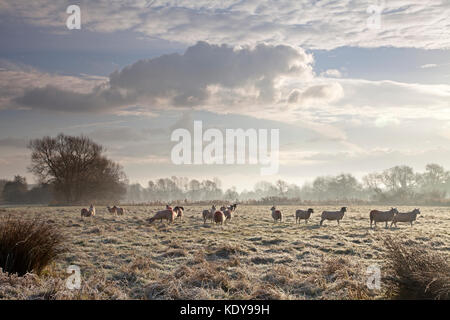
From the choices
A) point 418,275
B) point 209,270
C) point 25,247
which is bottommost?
point 209,270

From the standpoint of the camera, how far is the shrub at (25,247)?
8.77m

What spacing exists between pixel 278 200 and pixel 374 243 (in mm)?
44520

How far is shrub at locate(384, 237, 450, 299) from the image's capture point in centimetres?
649

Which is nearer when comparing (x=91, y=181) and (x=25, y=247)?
(x=25, y=247)

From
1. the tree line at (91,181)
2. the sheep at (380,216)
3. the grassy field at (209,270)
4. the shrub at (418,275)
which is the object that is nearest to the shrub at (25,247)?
the grassy field at (209,270)

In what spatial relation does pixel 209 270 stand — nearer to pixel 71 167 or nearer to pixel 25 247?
pixel 25 247

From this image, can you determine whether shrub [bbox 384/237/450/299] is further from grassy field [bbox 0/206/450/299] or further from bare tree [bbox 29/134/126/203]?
bare tree [bbox 29/134/126/203]

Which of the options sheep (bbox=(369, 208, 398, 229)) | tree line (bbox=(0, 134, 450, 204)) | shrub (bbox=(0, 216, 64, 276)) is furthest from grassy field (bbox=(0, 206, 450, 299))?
tree line (bbox=(0, 134, 450, 204))

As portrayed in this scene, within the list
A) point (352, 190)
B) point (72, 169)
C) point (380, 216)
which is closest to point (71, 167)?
point (72, 169)

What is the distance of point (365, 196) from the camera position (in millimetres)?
114562

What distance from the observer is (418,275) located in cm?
678

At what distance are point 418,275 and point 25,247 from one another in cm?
990
